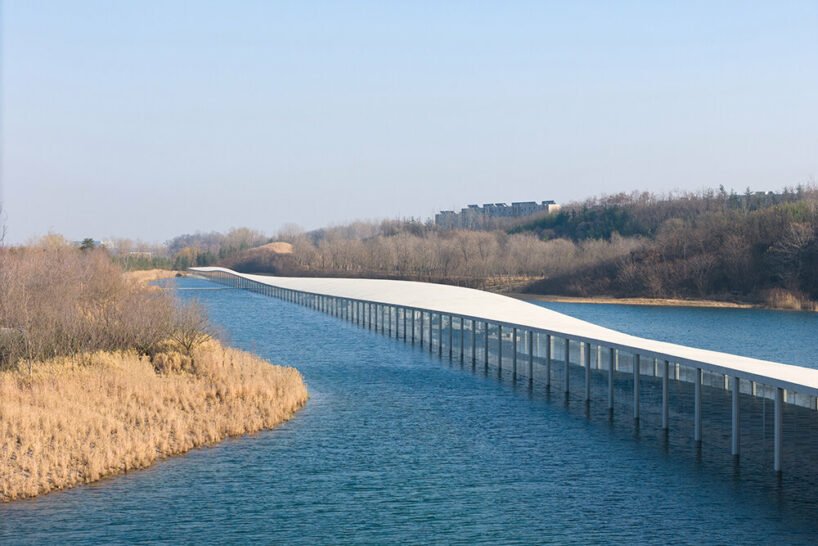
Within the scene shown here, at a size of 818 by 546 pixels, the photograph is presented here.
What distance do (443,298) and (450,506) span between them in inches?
1448

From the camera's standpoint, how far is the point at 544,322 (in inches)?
1399

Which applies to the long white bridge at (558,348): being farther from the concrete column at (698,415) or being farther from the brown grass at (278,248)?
the brown grass at (278,248)

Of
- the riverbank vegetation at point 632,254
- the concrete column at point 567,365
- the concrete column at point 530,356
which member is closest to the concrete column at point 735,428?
the concrete column at point 567,365

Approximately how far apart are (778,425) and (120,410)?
45.0 ft

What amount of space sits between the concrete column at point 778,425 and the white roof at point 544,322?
11.4 inches

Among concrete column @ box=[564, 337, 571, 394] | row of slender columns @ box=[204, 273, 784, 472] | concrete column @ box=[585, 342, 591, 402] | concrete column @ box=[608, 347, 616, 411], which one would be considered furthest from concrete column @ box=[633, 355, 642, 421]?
concrete column @ box=[564, 337, 571, 394]

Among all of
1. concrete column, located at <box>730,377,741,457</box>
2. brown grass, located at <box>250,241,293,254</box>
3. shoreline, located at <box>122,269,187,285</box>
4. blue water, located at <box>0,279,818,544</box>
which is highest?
brown grass, located at <box>250,241,293,254</box>

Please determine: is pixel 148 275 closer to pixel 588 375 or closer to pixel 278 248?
pixel 278 248

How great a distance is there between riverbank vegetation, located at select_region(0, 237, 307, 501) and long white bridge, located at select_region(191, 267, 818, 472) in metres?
8.49

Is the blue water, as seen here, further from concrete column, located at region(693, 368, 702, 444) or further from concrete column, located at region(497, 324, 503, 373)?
concrete column, located at region(497, 324, 503, 373)

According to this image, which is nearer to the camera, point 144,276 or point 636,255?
point 636,255

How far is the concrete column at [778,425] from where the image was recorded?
58.6ft

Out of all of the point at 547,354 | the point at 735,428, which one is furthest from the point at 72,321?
the point at 735,428

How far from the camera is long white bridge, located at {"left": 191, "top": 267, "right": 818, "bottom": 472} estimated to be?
1977cm
